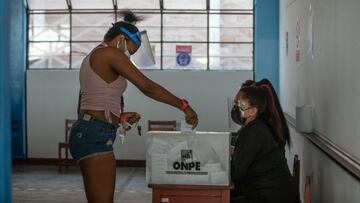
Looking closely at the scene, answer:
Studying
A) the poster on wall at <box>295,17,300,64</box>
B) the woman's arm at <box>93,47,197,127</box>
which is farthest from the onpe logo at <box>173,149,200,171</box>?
the poster on wall at <box>295,17,300,64</box>

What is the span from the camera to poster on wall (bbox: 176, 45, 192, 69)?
29.3 feet

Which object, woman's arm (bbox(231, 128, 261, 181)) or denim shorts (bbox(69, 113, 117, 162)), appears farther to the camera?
woman's arm (bbox(231, 128, 261, 181))

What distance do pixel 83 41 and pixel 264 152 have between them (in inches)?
246

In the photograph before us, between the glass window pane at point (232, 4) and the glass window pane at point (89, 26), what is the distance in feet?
5.31

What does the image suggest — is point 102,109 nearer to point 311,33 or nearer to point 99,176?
point 99,176

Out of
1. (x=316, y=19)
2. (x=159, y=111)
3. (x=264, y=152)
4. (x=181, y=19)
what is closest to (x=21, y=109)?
(x=159, y=111)

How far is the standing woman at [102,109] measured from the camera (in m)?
2.77

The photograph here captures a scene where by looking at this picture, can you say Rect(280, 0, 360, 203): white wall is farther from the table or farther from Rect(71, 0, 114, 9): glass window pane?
Rect(71, 0, 114, 9): glass window pane

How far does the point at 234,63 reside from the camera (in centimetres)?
893

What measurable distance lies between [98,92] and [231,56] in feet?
20.6

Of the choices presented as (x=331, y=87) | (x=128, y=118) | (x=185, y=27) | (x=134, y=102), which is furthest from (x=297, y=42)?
(x=134, y=102)

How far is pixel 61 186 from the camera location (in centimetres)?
725

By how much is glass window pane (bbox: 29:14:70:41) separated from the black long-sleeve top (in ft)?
20.6

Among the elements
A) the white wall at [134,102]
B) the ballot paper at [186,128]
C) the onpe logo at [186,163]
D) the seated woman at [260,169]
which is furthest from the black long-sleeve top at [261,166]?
the white wall at [134,102]
